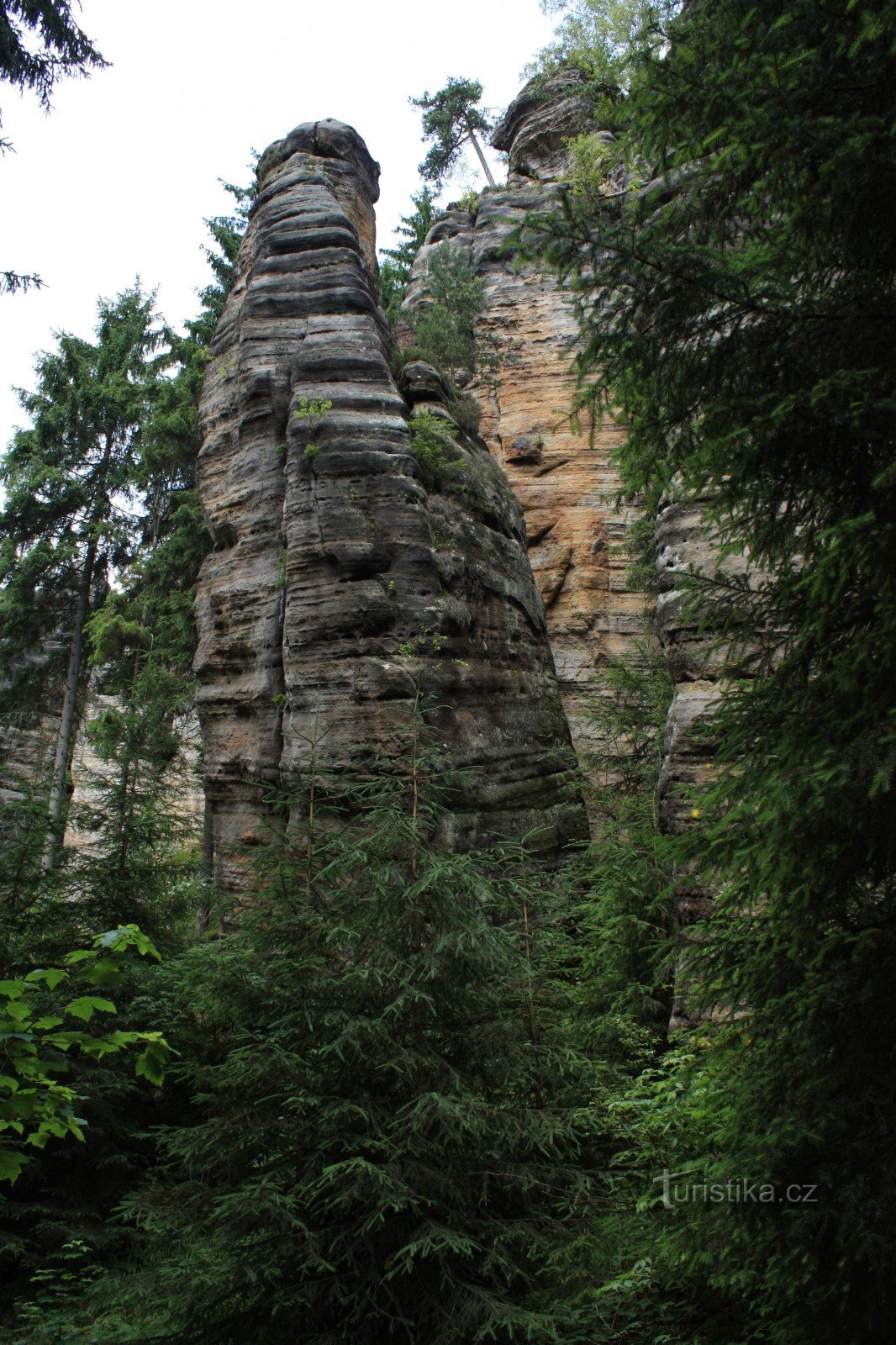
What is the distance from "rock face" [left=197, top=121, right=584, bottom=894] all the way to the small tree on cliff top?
15960 millimetres

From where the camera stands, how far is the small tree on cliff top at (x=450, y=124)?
1214 inches

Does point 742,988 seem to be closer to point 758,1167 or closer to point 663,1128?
point 758,1167

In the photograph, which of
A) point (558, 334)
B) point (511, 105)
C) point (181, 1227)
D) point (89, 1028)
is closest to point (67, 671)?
point (89, 1028)

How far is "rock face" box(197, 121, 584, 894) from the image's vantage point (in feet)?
43.1

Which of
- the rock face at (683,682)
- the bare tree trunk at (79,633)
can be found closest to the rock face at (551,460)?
the rock face at (683,682)

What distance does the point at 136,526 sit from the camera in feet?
74.7

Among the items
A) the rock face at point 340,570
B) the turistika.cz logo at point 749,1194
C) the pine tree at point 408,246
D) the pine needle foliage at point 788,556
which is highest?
the pine tree at point 408,246

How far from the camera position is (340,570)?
13484mm

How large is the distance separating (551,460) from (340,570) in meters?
10.7

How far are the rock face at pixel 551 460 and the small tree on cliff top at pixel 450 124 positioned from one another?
6.05 m

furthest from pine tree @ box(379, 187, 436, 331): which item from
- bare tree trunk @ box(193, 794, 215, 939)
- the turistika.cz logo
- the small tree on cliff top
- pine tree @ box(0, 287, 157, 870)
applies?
the turistika.cz logo

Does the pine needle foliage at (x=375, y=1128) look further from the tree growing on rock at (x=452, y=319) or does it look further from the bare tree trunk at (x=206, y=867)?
the tree growing on rock at (x=452, y=319)

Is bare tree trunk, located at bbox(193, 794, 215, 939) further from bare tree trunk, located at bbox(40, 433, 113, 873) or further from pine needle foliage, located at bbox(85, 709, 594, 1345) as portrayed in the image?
pine needle foliage, located at bbox(85, 709, 594, 1345)

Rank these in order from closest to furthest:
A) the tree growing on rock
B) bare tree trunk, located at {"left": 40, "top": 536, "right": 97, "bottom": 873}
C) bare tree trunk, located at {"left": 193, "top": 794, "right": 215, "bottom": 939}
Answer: bare tree trunk, located at {"left": 193, "top": 794, "right": 215, "bottom": 939} < bare tree trunk, located at {"left": 40, "top": 536, "right": 97, "bottom": 873} < the tree growing on rock
